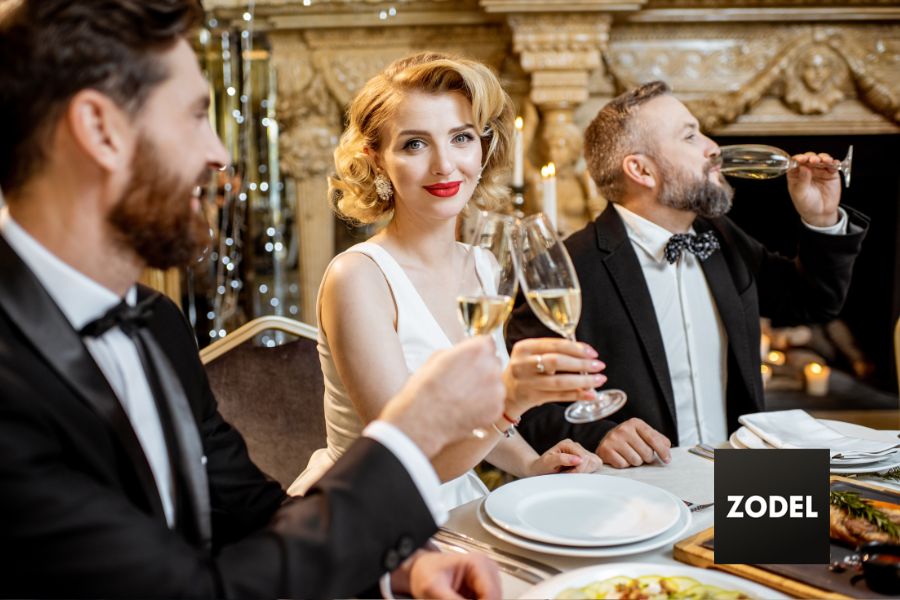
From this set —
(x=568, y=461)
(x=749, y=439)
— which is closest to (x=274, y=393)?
(x=568, y=461)

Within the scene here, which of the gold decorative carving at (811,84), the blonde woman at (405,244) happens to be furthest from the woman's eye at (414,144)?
the gold decorative carving at (811,84)

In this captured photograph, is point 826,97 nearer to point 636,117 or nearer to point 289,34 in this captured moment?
point 636,117

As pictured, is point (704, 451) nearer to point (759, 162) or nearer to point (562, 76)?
point (759, 162)

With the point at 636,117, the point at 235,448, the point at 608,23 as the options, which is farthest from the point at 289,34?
the point at 235,448

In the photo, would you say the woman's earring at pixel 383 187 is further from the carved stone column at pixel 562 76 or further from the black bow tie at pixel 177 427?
the carved stone column at pixel 562 76

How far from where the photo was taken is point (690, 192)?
2.25 m

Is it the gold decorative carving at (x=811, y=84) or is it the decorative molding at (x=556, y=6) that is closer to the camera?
the decorative molding at (x=556, y=6)

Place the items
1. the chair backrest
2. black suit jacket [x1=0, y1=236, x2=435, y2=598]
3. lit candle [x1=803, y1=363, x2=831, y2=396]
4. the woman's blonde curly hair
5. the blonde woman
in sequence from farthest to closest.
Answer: lit candle [x1=803, y1=363, x2=831, y2=396], the chair backrest, the woman's blonde curly hair, the blonde woman, black suit jacket [x1=0, y1=236, x2=435, y2=598]

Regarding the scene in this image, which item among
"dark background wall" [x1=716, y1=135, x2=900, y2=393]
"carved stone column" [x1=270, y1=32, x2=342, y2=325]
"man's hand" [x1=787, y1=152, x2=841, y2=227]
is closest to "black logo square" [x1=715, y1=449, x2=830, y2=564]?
"man's hand" [x1=787, y1=152, x2=841, y2=227]

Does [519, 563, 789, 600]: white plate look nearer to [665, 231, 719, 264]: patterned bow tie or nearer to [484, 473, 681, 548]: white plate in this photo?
[484, 473, 681, 548]: white plate

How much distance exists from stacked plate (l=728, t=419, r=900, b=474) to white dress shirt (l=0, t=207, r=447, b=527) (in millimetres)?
815

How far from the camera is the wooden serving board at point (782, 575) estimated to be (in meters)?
0.90

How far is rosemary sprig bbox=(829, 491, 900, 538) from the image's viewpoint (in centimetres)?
101

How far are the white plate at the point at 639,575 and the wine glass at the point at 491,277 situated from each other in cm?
21
